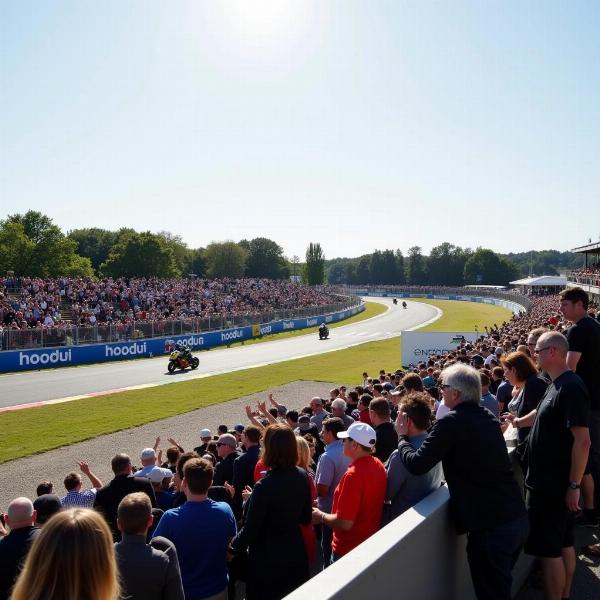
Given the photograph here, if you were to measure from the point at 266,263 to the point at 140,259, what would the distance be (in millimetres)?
48423

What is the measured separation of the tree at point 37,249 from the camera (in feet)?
264

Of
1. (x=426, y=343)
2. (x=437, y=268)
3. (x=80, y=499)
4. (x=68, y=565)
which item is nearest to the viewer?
(x=68, y=565)

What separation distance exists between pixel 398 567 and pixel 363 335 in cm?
4866

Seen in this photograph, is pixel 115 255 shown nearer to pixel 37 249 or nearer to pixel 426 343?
pixel 37 249

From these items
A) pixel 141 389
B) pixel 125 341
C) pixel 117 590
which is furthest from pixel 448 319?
pixel 117 590

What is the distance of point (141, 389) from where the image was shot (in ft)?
80.7

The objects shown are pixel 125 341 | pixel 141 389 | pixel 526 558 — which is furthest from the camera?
pixel 125 341

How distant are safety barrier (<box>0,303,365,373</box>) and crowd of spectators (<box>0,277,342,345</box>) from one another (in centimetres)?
80

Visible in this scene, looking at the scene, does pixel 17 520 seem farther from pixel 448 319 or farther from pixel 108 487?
pixel 448 319

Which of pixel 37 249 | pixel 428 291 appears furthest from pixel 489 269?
pixel 37 249

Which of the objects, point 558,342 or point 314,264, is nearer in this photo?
point 558,342

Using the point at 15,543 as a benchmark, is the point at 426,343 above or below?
below

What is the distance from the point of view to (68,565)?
201 centimetres

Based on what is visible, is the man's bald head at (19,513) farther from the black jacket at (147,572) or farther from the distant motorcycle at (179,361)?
the distant motorcycle at (179,361)
